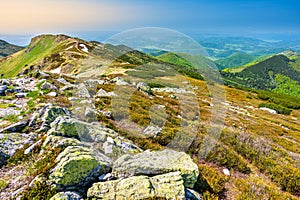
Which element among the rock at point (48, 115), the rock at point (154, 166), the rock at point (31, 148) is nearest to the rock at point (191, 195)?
the rock at point (154, 166)

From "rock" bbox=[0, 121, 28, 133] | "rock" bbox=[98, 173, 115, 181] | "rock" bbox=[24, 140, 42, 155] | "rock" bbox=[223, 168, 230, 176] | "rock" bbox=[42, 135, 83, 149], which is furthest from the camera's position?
"rock" bbox=[0, 121, 28, 133]

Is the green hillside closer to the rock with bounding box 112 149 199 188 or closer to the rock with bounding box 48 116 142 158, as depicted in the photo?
the rock with bounding box 48 116 142 158

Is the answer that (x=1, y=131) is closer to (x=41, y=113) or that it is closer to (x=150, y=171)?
(x=41, y=113)

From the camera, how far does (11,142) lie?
901 cm

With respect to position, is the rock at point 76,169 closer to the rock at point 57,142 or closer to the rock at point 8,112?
the rock at point 57,142

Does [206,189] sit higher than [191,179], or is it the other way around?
[191,179]

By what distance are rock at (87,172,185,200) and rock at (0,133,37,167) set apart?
15.0 ft

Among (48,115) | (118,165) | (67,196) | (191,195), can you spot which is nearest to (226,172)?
(191,195)

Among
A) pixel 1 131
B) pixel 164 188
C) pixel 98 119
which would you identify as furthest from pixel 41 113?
pixel 164 188

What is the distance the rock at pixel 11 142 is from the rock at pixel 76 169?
2873 millimetres

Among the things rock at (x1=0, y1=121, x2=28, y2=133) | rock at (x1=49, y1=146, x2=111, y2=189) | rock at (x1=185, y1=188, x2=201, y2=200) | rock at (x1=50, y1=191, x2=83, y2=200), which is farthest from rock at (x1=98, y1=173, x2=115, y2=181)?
rock at (x1=0, y1=121, x2=28, y2=133)

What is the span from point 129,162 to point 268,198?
5.95m

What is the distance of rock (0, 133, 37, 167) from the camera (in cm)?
830

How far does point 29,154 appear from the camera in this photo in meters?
8.39
